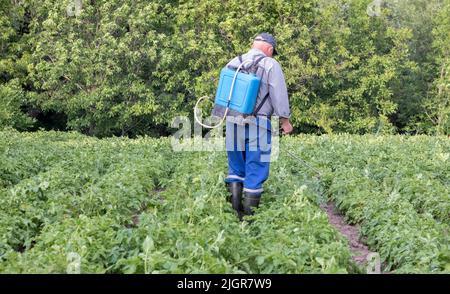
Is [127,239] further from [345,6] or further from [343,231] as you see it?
[345,6]

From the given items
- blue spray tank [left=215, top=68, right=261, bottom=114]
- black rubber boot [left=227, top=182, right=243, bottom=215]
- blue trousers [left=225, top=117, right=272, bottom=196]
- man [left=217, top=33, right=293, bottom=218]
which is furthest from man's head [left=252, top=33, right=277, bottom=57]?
black rubber boot [left=227, top=182, right=243, bottom=215]

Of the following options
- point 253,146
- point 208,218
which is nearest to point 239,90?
point 253,146

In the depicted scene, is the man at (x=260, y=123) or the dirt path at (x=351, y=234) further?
the man at (x=260, y=123)

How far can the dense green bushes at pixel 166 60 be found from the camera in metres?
24.7

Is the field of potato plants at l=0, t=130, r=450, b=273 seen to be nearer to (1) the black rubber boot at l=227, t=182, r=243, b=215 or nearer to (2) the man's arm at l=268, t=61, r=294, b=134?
(1) the black rubber boot at l=227, t=182, r=243, b=215

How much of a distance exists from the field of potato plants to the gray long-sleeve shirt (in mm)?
890

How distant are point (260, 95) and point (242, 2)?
19054 millimetres

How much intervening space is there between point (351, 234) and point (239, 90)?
1941mm

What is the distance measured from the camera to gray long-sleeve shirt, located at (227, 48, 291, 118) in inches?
277

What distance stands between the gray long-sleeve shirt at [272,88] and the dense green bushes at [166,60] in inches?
687

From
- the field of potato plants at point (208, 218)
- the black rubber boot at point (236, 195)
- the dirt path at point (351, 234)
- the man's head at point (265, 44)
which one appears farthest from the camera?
the black rubber boot at point (236, 195)

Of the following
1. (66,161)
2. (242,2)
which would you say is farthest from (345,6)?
(66,161)

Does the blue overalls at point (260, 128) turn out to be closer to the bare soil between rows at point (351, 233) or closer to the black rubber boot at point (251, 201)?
the black rubber boot at point (251, 201)

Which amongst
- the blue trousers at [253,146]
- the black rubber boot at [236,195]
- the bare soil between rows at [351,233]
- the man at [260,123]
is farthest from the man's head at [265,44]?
the bare soil between rows at [351,233]
